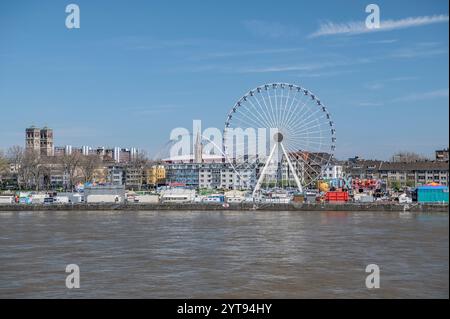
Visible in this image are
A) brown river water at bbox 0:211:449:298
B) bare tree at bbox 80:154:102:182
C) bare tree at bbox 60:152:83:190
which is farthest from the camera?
bare tree at bbox 80:154:102:182

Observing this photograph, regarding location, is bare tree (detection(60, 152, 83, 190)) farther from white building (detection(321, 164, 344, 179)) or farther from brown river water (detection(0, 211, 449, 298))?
brown river water (detection(0, 211, 449, 298))

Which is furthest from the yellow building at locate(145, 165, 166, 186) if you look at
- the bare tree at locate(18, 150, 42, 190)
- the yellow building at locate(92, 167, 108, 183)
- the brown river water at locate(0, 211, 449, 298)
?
the brown river water at locate(0, 211, 449, 298)

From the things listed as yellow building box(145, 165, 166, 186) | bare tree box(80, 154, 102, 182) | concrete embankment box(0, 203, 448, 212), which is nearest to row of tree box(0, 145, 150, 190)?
bare tree box(80, 154, 102, 182)

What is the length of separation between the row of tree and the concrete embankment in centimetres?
2716

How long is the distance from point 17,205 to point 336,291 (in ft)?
122

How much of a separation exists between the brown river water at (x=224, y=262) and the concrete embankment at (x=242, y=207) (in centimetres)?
1722

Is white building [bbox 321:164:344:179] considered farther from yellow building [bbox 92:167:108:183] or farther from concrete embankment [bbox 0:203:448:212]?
concrete embankment [bbox 0:203:448:212]

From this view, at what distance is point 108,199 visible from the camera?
157 ft

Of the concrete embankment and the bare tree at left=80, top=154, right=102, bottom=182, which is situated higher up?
the bare tree at left=80, top=154, right=102, bottom=182

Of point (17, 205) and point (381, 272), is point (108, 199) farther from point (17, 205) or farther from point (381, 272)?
point (381, 272)

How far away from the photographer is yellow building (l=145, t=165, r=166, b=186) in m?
91.2

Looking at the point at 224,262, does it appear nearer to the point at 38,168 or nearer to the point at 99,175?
the point at 38,168

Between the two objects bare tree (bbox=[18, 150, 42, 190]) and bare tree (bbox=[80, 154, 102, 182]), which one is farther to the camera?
bare tree (bbox=[80, 154, 102, 182])

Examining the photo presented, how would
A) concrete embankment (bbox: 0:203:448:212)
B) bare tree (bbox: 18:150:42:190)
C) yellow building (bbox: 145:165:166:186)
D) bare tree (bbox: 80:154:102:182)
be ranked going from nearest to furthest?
concrete embankment (bbox: 0:203:448:212) < bare tree (bbox: 18:150:42:190) < bare tree (bbox: 80:154:102:182) < yellow building (bbox: 145:165:166:186)
